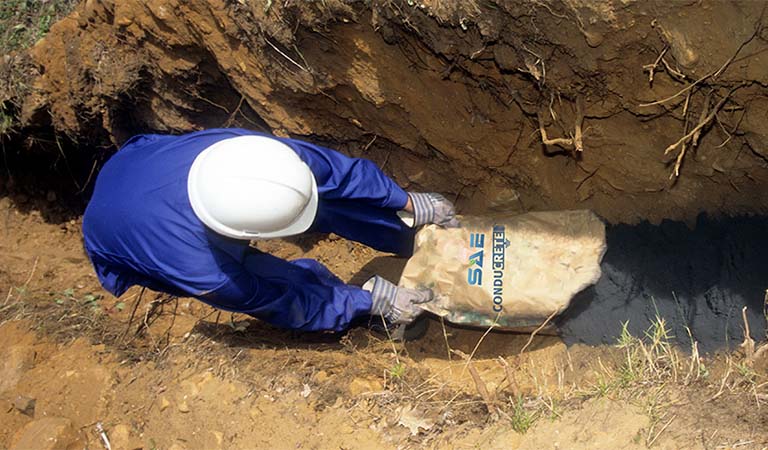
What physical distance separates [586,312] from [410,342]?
0.90 m

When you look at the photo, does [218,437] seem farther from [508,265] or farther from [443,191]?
[443,191]

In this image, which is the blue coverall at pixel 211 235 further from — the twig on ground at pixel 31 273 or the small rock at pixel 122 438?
the twig on ground at pixel 31 273

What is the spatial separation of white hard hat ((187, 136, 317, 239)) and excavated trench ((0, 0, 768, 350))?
0.81 metres

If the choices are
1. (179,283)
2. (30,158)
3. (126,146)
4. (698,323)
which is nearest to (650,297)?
(698,323)

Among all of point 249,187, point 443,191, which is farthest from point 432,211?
point 249,187

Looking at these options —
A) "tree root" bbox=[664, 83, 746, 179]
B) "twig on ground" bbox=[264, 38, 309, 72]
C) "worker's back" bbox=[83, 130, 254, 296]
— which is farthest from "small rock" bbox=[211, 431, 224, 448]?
"tree root" bbox=[664, 83, 746, 179]

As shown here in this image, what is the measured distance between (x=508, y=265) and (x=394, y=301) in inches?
22.9

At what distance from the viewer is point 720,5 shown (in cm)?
220

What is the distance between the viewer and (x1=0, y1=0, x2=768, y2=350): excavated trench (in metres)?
2.47

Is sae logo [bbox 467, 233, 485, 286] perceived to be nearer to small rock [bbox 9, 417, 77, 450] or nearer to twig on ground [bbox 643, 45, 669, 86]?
twig on ground [bbox 643, 45, 669, 86]

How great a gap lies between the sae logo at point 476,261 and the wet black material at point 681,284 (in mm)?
448

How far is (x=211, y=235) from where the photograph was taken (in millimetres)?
2547

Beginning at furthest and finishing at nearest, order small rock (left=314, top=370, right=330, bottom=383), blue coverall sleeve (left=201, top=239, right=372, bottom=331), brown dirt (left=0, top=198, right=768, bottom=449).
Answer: small rock (left=314, top=370, right=330, bottom=383)
blue coverall sleeve (left=201, top=239, right=372, bottom=331)
brown dirt (left=0, top=198, right=768, bottom=449)

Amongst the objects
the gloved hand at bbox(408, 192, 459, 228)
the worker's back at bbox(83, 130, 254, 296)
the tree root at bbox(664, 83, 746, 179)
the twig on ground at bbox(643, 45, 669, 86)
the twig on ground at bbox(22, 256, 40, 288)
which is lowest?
the twig on ground at bbox(22, 256, 40, 288)
